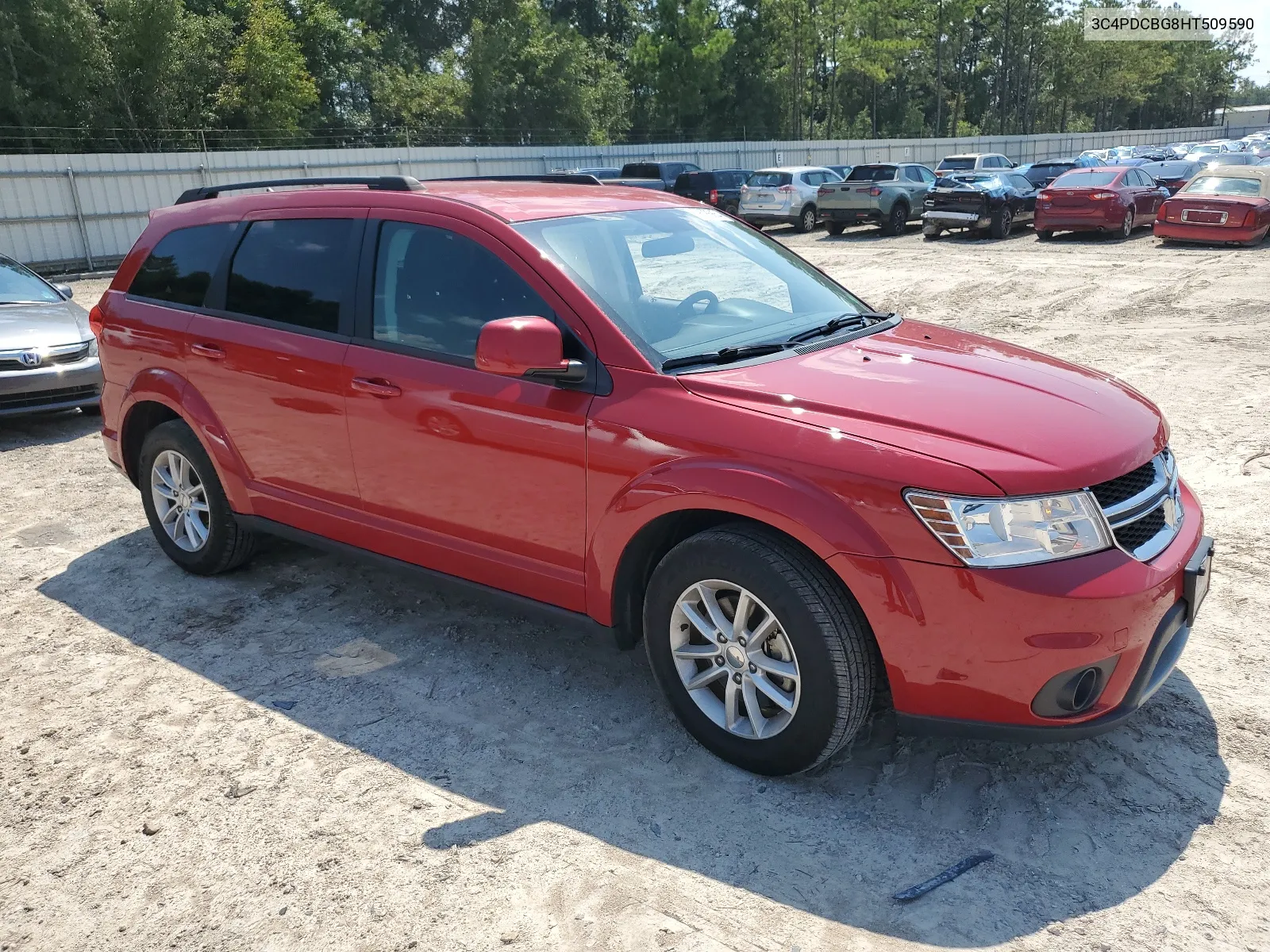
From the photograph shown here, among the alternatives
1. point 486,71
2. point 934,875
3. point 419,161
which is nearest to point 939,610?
point 934,875

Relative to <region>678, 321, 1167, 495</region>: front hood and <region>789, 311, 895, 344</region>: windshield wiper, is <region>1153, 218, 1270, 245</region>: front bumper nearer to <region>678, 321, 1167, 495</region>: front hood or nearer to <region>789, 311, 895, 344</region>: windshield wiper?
<region>789, 311, 895, 344</region>: windshield wiper

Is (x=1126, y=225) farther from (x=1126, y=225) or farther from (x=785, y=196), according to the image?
(x=785, y=196)

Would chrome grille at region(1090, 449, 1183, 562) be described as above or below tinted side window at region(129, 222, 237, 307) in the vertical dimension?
below

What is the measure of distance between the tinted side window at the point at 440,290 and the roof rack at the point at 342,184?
244 mm

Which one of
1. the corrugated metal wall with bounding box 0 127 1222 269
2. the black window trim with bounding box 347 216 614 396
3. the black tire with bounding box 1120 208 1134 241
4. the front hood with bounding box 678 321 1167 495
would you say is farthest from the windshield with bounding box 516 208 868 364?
the corrugated metal wall with bounding box 0 127 1222 269

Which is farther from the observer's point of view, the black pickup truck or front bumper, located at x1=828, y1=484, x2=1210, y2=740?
the black pickup truck

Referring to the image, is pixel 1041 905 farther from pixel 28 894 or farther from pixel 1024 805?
pixel 28 894

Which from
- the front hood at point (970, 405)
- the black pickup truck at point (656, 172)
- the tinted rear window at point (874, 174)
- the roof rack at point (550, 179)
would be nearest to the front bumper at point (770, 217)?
the tinted rear window at point (874, 174)

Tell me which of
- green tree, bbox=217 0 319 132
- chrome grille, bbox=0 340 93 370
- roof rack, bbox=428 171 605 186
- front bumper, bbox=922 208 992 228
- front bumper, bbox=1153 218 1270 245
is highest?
green tree, bbox=217 0 319 132

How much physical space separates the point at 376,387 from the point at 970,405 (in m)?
2.23

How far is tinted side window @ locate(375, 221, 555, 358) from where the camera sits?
3.83 metres

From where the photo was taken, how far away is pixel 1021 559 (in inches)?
114

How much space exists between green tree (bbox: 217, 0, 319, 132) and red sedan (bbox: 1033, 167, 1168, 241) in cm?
2736

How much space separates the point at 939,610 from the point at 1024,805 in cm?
80
